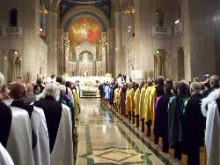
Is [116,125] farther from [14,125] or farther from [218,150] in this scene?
[14,125]

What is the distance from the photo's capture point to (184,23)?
67.3 feet

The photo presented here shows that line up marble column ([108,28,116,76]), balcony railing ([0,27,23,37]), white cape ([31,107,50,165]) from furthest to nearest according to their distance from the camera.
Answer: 1. marble column ([108,28,116,76])
2. balcony railing ([0,27,23,37])
3. white cape ([31,107,50,165])

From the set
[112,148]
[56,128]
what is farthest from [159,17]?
[56,128]

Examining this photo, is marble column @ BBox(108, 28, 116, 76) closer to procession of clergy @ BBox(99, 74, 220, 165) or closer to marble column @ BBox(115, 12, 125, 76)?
marble column @ BBox(115, 12, 125, 76)

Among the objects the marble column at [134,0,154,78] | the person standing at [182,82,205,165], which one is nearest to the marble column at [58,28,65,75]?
the marble column at [134,0,154,78]

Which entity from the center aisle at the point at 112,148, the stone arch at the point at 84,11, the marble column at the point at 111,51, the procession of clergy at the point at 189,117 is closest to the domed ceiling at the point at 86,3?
the stone arch at the point at 84,11

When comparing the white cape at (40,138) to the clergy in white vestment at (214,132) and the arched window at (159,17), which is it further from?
the arched window at (159,17)

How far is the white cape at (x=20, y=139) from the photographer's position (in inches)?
151

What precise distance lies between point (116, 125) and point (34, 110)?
31.2 feet

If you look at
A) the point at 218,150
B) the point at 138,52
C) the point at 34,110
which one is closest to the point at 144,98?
the point at 218,150

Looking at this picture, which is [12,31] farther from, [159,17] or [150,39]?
[159,17]

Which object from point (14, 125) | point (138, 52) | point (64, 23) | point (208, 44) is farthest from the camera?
point (64, 23)

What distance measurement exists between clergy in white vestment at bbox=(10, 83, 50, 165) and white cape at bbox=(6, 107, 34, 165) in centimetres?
15

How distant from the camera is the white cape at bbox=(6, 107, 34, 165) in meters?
3.82
